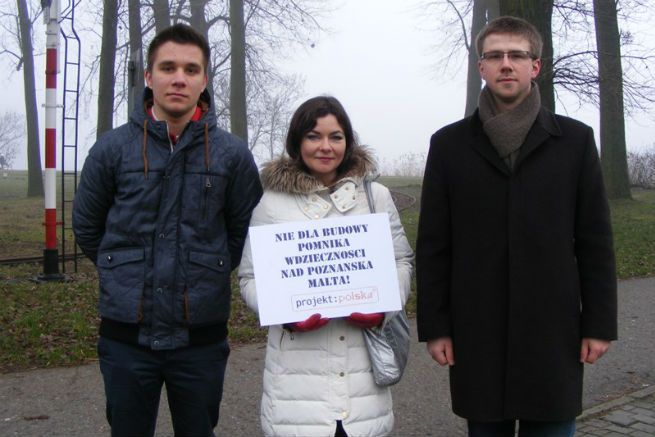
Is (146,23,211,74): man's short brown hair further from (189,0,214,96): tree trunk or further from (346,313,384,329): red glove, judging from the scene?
(189,0,214,96): tree trunk

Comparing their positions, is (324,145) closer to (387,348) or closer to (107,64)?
(387,348)

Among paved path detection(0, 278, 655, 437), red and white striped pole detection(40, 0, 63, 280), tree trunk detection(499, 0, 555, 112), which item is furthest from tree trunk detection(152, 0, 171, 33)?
paved path detection(0, 278, 655, 437)

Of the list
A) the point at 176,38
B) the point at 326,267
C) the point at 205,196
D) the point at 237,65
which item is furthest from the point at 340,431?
the point at 237,65

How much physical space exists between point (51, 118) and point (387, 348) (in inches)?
287

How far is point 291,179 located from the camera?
3.19 metres

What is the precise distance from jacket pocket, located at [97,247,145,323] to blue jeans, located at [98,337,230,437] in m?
0.16

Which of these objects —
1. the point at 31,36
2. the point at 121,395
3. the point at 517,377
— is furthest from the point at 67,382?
the point at 31,36

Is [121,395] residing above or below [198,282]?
below

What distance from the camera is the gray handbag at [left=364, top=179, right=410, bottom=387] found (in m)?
3.11

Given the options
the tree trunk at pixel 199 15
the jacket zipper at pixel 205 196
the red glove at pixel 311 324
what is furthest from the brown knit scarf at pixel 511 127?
the tree trunk at pixel 199 15

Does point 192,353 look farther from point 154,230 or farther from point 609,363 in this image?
point 609,363

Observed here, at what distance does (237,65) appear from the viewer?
2183 centimetres

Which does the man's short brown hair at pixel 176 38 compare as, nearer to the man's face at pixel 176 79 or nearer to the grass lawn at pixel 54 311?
the man's face at pixel 176 79

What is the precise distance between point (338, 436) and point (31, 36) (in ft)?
94.6
